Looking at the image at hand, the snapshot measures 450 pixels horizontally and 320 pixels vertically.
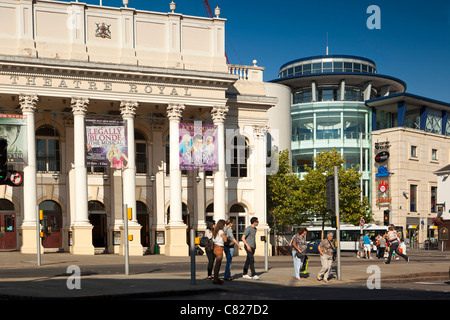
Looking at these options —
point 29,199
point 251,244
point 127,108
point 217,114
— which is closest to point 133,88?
point 127,108

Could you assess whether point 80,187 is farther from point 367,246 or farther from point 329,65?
point 329,65

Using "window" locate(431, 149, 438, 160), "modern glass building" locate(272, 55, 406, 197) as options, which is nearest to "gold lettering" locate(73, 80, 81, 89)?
"modern glass building" locate(272, 55, 406, 197)

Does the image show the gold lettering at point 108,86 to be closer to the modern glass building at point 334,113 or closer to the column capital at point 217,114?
the column capital at point 217,114

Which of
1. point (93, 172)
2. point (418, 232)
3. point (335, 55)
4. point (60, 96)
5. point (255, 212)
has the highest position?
point (335, 55)

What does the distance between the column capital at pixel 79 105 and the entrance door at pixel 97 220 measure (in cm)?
750

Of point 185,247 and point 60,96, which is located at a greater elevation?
point 60,96

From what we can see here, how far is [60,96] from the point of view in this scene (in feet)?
122

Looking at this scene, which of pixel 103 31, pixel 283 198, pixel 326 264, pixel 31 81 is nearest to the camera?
pixel 326 264

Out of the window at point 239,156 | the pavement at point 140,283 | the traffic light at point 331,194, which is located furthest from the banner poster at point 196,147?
the traffic light at point 331,194

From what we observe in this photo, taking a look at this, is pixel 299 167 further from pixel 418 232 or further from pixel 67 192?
pixel 67 192

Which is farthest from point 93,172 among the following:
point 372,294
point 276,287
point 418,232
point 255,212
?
point 418,232

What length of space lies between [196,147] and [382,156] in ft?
130

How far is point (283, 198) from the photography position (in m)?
49.3

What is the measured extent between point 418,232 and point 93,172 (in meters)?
45.4
